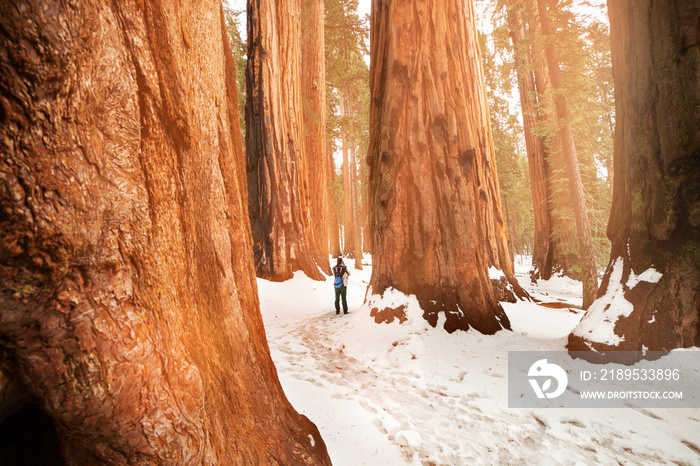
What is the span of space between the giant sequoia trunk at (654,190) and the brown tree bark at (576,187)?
2970 mm

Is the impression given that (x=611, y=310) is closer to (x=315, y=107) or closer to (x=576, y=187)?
(x=576, y=187)

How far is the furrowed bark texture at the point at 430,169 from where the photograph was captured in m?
4.02

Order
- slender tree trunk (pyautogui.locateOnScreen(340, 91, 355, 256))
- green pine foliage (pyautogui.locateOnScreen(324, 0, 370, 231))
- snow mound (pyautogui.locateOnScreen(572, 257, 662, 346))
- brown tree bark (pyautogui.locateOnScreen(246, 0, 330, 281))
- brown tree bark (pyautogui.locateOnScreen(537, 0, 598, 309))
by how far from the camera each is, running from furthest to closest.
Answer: slender tree trunk (pyautogui.locateOnScreen(340, 91, 355, 256)), green pine foliage (pyautogui.locateOnScreen(324, 0, 370, 231)), brown tree bark (pyautogui.locateOnScreen(246, 0, 330, 281)), brown tree bark (pyautogui.locateOnScreen(537, 0, 598, 309)), snow mound (pyautogui.locateOnScreen(572, 257, 662, 346))

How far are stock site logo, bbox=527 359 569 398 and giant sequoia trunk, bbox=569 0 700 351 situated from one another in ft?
1.29

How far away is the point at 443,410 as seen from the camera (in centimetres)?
246

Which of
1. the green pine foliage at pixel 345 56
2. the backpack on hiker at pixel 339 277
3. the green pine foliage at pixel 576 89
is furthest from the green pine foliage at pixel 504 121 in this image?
the backpack on hiker at pixel 339 277

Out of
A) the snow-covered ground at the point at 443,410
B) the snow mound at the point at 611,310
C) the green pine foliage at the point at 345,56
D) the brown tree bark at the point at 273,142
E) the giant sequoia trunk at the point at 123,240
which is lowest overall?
the snow-covered ground at the point at 443,410

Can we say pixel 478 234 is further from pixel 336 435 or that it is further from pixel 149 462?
pixel 149 462

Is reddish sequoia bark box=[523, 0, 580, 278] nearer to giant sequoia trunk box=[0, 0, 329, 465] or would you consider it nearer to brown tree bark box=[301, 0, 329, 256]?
brown tree bark box=[301, 0, 329, 256]

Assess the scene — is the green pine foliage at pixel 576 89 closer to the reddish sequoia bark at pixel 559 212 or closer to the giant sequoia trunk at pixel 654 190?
the reddish sequoia bark at pixel 559 212

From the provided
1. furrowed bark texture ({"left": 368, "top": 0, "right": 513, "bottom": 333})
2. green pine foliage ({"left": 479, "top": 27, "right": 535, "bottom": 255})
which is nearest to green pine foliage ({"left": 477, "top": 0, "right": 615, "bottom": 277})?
green pine foliage ({"left": 479, "top": 27, "right": 535, "bottom": 255})

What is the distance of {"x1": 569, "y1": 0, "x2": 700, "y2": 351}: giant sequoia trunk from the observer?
2562 mm

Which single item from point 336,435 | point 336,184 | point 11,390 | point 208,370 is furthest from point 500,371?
point 336,184

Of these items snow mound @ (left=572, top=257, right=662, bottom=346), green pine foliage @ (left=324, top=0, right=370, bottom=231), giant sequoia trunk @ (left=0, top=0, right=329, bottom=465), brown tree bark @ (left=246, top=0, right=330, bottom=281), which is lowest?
snow mound @ (left=572, top=257, right=662, bottom=346)
